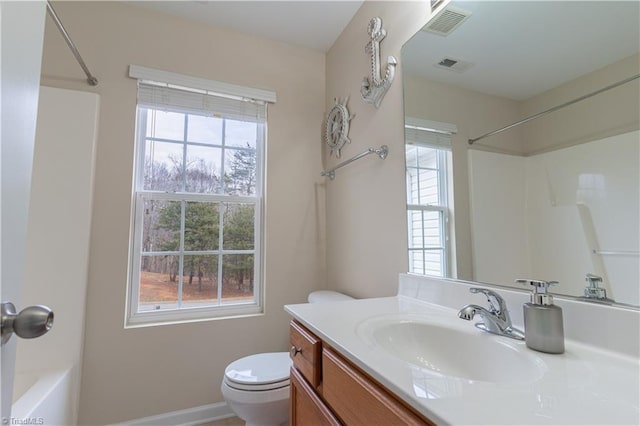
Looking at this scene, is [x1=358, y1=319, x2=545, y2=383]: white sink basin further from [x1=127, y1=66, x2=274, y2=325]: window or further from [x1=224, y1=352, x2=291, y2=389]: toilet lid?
[x1=127, y1=66, x2=274, y2=325]: window

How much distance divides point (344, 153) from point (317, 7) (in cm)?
91

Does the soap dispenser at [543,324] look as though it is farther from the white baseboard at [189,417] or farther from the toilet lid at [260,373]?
the white baseboard at [189,417]

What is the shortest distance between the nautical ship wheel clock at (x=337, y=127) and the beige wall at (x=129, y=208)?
158 millimetres

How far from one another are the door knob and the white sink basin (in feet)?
2.33

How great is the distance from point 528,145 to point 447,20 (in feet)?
2.16

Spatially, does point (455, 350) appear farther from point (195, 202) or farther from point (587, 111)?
point (195, 202)

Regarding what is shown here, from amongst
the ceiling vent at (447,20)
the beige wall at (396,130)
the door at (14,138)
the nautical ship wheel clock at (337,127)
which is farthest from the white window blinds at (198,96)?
the door at (14,138)

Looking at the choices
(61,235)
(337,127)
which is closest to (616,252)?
(337,127)

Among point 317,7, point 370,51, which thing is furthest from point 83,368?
point 317,7

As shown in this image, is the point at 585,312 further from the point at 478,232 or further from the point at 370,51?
the point at 370,51

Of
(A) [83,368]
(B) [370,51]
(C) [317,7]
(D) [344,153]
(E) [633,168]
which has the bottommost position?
(A) [83,368]

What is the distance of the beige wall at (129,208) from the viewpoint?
1.65m

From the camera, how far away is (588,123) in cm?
80

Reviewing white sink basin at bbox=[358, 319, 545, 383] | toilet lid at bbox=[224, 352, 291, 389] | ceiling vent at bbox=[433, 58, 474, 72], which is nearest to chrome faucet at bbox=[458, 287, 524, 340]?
white sink basin at bbox=[358, 319, 545, 383]
